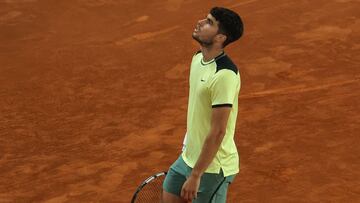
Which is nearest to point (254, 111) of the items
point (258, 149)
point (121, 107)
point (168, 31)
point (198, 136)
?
point (258, 149)

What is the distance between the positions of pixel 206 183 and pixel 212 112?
544mm

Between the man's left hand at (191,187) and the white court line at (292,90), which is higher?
the man's left hand at (191,187)

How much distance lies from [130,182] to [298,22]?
5185 mm

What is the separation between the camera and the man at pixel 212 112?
4.29 metres

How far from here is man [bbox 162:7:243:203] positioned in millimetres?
4289

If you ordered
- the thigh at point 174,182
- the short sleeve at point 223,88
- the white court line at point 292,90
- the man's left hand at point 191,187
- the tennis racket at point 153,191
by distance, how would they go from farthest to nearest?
the white court line at point 292,90 → the tennis racket at point 153,191 → the thigh at point 174,182 → the man's left hand at point 191,187 → the short sleeve at point 223,88

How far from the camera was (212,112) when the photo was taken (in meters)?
4.30

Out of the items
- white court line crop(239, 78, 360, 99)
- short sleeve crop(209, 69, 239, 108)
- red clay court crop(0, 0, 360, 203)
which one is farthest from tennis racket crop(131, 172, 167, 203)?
white court line crop(239, 78, 360, 99)

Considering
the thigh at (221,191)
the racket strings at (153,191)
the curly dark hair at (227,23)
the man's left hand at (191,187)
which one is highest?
the curly dark hair at (227,23)

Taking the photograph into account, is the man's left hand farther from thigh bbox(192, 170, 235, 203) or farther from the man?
thigh bbox(192, 170, 235, 203)

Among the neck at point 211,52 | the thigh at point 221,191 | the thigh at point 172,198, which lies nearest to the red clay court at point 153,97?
the thigh at point 172,198

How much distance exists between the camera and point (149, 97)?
354 inches

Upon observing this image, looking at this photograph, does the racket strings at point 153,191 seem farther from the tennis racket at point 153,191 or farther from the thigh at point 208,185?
the thigh at point 208,185

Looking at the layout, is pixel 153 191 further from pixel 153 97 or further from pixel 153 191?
pixel 153 97
